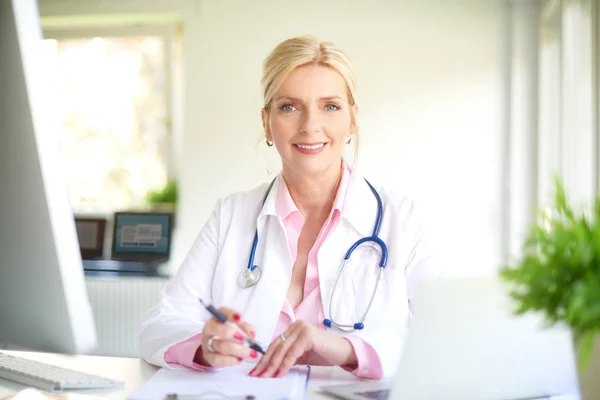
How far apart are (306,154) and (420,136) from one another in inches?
128

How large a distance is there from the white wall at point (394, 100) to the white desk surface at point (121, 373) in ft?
11.1

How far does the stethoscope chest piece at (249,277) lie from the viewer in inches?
65.4

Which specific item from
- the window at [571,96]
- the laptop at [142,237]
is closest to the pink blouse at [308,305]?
the window at [571,96]

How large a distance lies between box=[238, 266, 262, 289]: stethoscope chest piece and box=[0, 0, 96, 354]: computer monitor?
68 centimetres

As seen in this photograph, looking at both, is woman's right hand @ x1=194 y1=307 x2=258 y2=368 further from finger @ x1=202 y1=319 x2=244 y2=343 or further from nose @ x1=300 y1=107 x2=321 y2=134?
nose @ x1=300 y1=107 x2=321 y2=134

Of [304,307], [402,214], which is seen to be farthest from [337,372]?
[402,214]

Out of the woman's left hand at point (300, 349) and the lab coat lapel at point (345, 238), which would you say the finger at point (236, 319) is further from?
the lab coat lapel at point (345, 238)

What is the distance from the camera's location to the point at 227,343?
1255mm

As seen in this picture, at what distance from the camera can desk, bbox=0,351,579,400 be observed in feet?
3.83

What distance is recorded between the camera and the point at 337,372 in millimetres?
1351

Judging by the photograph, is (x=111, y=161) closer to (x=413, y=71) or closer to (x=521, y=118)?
(x=413, y=71)

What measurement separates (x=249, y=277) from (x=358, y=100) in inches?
136

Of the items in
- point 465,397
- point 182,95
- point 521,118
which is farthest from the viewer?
point 182,95

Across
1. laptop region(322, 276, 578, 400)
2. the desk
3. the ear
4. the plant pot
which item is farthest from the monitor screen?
the plant pot
